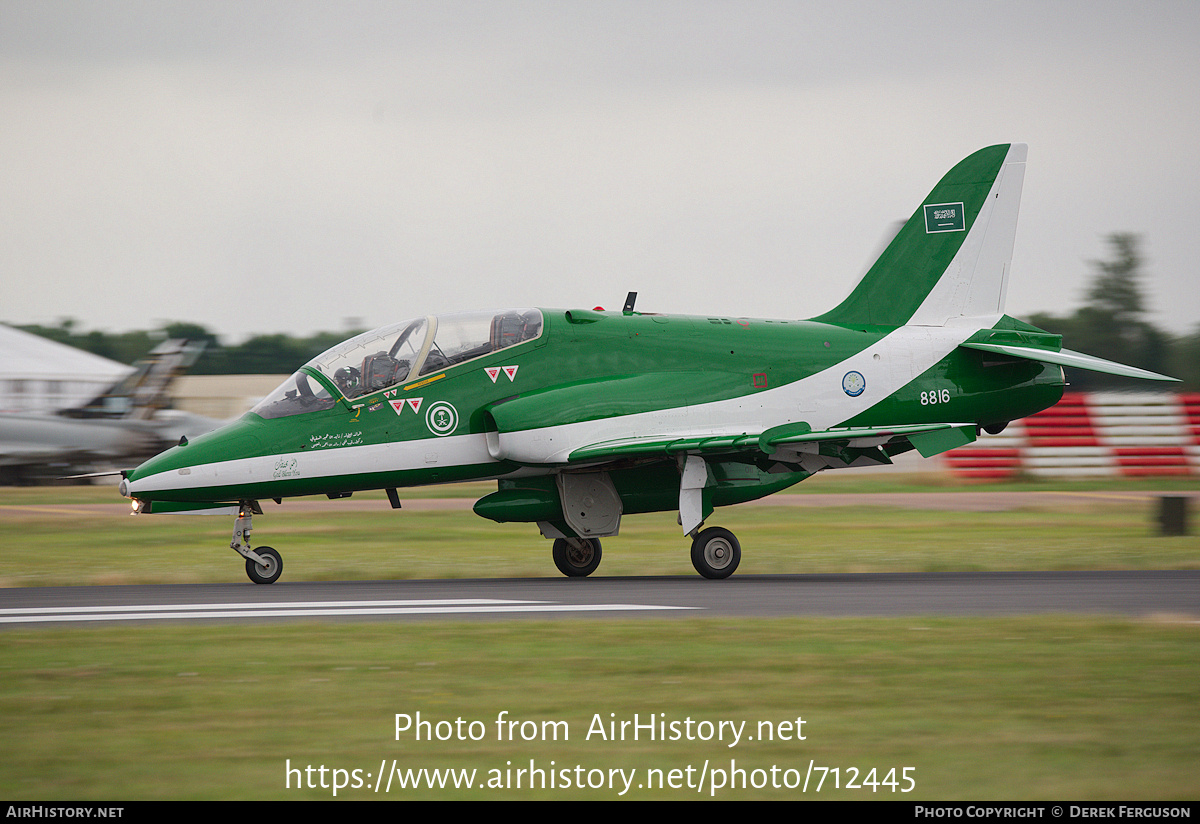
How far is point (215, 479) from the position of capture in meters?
13.2

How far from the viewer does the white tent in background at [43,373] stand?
52.9 m

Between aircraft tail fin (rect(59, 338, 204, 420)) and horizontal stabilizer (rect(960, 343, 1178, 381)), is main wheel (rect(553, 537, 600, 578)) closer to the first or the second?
horizontal stabilizer (rect(960, 343, 1178, 381))

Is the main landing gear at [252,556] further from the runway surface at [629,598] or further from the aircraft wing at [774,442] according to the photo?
the aircraft wing at [774,442]

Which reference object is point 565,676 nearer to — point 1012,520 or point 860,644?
point 860,644

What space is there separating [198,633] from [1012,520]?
56.9ft

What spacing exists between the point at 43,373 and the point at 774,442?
166 feet

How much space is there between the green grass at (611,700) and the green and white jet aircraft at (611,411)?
12.7 ft

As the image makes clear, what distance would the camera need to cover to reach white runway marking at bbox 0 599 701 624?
1073 cm

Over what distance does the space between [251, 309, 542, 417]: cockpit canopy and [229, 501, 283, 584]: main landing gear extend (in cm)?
113

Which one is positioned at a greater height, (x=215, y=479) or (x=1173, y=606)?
(x=215, y=479)

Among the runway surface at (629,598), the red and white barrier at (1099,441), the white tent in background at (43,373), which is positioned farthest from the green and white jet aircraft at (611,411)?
the white tent in background at (43,373)

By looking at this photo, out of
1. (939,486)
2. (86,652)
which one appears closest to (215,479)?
(86,652)

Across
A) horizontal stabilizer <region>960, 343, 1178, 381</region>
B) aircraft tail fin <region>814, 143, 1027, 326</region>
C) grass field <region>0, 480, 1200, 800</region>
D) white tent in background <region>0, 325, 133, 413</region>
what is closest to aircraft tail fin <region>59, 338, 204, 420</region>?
white tent in background <region>0, 325, 133, 413</region>

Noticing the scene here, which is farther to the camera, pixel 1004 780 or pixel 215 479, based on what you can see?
pixel 215 479
